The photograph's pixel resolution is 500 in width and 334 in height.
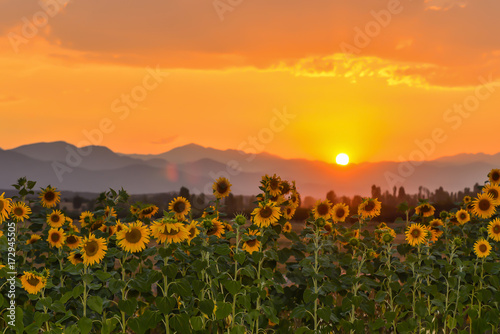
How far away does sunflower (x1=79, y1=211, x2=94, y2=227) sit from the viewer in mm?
8961

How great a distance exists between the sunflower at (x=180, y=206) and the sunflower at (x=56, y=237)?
154 cm

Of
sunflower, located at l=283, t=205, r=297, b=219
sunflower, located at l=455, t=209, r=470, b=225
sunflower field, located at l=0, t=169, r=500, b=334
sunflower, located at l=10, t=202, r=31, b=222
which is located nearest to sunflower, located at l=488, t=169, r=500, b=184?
sunflower field, located at l=0, t=169, r=500, b=334

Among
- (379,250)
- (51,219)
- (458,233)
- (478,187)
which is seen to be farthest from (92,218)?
(478,187)

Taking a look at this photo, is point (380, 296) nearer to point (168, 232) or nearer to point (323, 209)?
point (323, 209)

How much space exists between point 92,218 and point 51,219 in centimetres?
73

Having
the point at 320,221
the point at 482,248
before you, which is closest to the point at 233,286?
the point at 320,221

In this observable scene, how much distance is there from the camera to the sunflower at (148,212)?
29.0 feet

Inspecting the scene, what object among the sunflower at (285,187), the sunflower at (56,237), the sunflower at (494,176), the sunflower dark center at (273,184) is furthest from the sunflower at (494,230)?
the sunflower at (56,237)

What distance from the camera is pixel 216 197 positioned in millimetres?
8805

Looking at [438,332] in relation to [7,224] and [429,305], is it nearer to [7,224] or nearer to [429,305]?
[429,305]

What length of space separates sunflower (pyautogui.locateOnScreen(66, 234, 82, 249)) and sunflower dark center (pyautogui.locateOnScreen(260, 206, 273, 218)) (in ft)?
8.58

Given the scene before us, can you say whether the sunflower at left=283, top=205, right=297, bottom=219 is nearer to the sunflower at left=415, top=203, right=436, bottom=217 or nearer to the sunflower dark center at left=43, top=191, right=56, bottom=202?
the sunflower at left=415, top=203, right=436, bottom=217

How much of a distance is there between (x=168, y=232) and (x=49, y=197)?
12.6 feet

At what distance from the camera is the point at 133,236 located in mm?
6977
